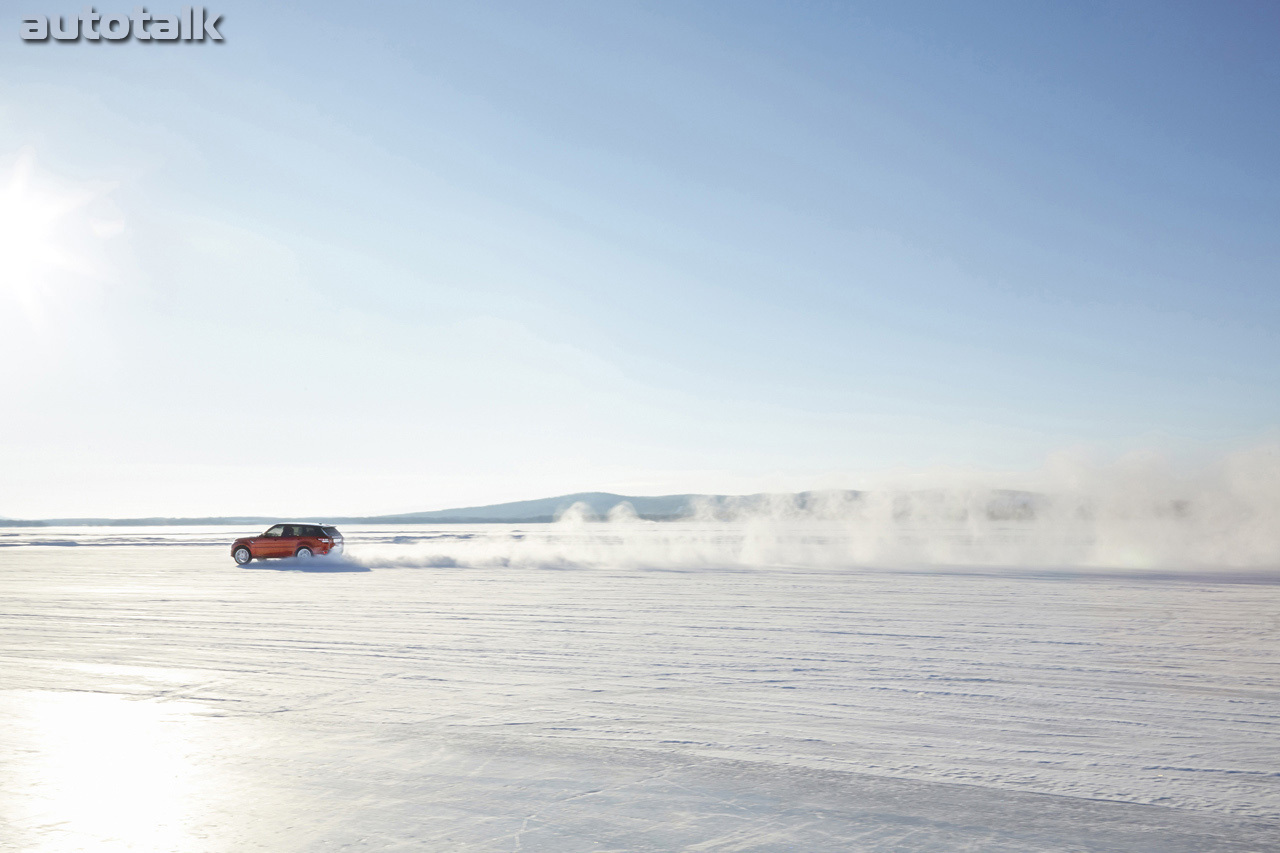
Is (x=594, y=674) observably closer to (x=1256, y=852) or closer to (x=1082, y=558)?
(x=1256, y=852)

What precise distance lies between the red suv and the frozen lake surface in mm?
17304

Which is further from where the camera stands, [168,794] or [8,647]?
[8,647]

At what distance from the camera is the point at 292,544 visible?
34750 mm

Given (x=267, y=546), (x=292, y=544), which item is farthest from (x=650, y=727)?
(x=267, y=546)

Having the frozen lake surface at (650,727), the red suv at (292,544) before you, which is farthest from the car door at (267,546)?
the frozen lake surface at (650,727)

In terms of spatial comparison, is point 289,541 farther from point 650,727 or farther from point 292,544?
point 650,727

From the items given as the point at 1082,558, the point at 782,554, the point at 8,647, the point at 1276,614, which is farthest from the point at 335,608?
the point at 1082,558

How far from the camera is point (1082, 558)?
3045cm

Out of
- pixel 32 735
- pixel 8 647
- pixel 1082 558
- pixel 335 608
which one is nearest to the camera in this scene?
pixel 32 735

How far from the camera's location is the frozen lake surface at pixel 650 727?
522 cm

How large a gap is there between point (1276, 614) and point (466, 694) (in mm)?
14175

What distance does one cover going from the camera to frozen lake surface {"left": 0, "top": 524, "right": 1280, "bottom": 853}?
206 inches

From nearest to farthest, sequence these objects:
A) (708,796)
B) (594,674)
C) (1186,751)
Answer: (708,796) < (1186,751) < (594,674)

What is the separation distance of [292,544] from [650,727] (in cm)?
3058
